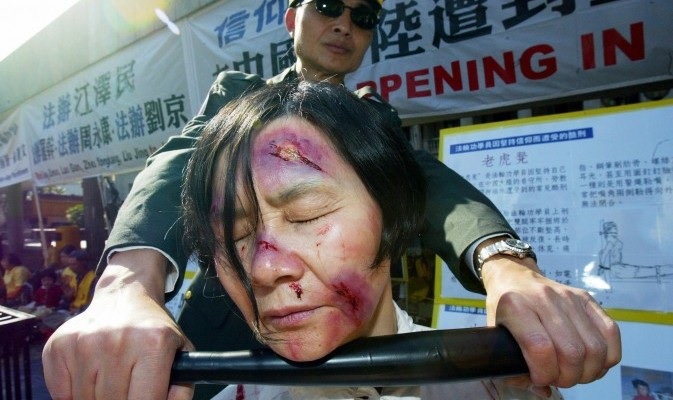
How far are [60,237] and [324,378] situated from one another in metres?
10.3

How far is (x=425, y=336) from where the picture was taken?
0.74 metres

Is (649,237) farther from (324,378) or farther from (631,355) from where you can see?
(324,378)

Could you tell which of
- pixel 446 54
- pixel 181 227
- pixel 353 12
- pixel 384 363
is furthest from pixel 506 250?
pixel 446 54

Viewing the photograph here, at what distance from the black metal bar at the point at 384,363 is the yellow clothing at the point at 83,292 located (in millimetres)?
6137

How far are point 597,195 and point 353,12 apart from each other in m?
1.04

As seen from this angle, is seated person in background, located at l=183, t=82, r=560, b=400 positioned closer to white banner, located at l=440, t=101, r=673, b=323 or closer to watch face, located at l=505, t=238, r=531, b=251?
watch face, located at l=505, t=238, r=531, b=251

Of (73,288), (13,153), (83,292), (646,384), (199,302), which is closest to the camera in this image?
(199,302)

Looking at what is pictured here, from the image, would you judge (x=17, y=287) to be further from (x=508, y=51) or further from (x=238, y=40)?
(x=508, y=51)

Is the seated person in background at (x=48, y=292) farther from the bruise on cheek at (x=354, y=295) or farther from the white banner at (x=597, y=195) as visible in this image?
the bruise on cheek at (x=354, y=295)

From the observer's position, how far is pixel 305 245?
34.3 inches

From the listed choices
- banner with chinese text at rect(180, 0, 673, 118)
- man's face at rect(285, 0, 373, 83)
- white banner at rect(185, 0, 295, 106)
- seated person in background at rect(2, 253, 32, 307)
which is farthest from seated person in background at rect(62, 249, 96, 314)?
man's face at rect(285, 0, 373, 83)

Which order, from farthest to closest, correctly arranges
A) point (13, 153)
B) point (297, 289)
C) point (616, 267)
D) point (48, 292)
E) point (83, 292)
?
1. point (13, 153)
2. point (48, 292)
3. point (83, 292)
4. point (616, 267)
5. point (297, 289)

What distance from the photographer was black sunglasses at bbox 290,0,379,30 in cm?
179

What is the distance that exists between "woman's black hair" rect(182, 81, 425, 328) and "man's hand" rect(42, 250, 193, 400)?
0.19 meters
